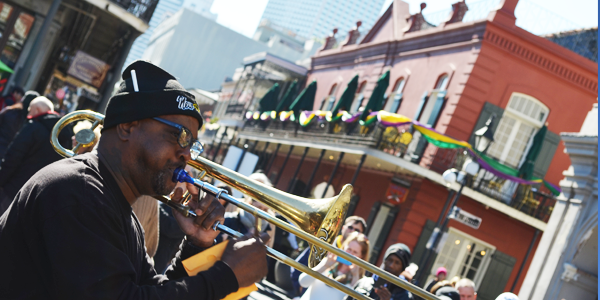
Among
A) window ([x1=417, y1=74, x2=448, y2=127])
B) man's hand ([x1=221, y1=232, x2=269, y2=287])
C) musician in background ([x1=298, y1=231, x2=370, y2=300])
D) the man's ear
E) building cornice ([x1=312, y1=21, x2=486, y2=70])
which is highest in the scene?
building cornice ([x1=312, y1=21, x2=486, y2=70])

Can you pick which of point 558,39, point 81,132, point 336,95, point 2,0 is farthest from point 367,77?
point 81,132

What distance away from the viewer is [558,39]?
21234mm

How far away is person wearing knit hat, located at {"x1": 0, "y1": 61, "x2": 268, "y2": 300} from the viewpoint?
1815 mm

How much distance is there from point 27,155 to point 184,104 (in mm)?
4236

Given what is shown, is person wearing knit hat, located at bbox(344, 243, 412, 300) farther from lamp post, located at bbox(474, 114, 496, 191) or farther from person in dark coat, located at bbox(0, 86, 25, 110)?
lamp post, located at bbox(474, 114, 496, 191)

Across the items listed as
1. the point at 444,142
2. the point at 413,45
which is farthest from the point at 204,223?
the point at 413,45

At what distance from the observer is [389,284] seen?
531cm

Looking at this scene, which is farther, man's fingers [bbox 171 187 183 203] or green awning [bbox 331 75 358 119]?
green awning [bbox 331 75 358 119]

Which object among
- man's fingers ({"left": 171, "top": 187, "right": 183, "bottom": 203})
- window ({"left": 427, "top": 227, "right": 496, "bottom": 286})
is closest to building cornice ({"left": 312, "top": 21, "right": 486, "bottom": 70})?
window ({"left": 427, "top": 227, "right": 496, "bottom": 286})

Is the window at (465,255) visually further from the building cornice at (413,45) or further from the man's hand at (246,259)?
the man's hand at (246,259)

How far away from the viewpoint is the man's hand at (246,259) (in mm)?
2061

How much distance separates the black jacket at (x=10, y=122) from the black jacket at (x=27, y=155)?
202 cm

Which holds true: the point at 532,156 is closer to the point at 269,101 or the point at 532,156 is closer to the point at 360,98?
the point at 360,98

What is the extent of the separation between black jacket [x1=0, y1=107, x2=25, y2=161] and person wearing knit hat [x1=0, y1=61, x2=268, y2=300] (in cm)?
624
